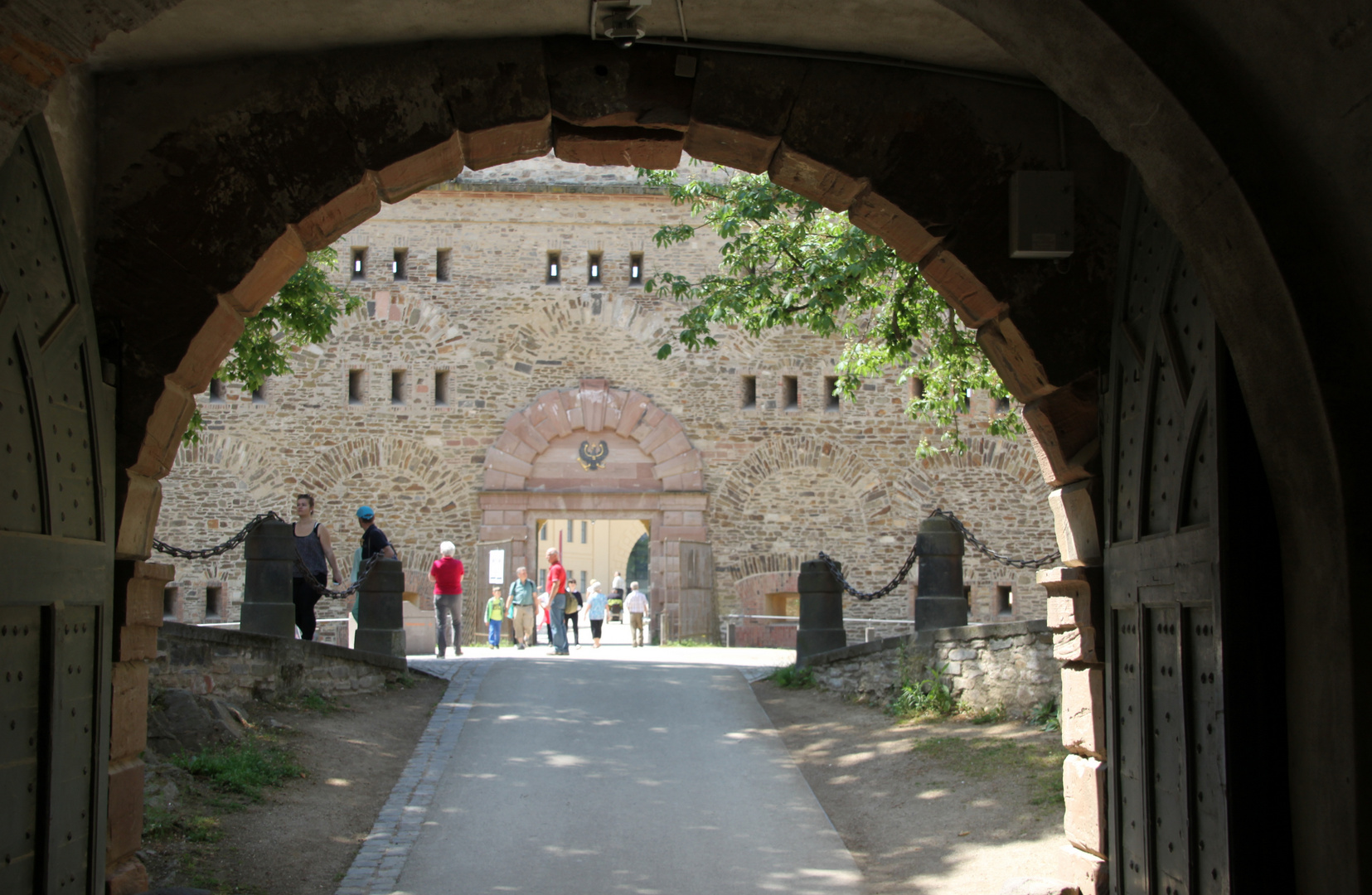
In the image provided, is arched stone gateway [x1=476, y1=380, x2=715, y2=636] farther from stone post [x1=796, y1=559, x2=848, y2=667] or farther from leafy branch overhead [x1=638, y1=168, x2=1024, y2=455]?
leafy branch overhead [x1=638, y1=168, x2=1024, y2=455]

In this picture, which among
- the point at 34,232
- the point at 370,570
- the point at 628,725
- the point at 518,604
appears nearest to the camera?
the point at 34,232

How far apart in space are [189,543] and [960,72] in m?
14.3

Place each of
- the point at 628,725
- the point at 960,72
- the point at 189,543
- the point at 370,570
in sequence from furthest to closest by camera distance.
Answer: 1. the point at 189,543
2. the point at 370,570
3. the point at 628,725
4. the point at 960,72

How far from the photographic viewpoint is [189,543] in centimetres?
1594

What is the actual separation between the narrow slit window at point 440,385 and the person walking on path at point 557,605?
12.9 feet

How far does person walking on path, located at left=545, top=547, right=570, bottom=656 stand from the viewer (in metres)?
13.0

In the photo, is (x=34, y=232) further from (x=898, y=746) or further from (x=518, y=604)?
(x=518, y=604)

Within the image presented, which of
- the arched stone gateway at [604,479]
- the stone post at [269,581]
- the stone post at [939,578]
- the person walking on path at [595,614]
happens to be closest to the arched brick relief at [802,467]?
the arched stone gateway at [604,479]

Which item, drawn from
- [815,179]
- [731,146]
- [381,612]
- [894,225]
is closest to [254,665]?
[381,612]

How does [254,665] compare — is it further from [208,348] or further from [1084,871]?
[1084,871]

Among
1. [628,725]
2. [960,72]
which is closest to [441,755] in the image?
[628,725]

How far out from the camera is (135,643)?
4.16 meters

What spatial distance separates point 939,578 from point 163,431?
24.8ft

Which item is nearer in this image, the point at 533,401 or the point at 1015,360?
the point at 1015,360
